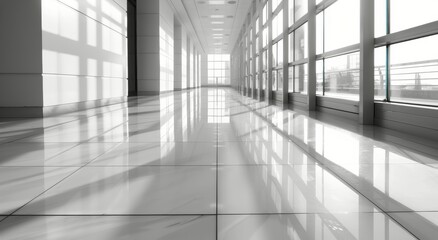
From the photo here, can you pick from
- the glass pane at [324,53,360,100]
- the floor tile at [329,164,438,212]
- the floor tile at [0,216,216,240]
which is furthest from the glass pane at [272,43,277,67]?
the floor tile at [0,216,216,240]

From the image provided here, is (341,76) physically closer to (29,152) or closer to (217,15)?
(29,152)

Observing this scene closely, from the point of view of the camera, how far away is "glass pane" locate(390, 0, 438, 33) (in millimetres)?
5941

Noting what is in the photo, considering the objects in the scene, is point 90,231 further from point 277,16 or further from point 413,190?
point 277,16

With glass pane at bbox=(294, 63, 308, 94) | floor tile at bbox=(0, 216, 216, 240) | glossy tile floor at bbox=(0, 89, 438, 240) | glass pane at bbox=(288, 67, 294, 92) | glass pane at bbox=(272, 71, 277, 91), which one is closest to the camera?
floor tile at bbox=(0, 216, 216, 240)

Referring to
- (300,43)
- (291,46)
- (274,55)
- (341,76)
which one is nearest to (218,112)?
(341,76)

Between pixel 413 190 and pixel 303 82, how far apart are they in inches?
437

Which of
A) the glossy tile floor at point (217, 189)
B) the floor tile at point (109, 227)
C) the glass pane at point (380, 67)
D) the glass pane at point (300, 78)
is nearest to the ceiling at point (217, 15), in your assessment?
the glass pane at point (300, 78)

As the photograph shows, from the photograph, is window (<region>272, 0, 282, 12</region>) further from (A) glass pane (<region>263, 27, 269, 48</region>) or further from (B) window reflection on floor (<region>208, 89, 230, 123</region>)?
(B) window reflection on floor (<region>208, 89, 230, 123</region>)

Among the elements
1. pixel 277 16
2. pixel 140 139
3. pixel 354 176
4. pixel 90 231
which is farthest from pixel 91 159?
pixel 277 16

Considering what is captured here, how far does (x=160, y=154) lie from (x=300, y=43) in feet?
35.1

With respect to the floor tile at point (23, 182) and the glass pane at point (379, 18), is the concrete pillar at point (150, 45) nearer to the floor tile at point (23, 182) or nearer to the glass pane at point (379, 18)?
the glass pane at point (379, 18)

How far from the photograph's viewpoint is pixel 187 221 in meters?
2.24

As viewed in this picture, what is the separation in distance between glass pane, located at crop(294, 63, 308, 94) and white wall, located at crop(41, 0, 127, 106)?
730cm

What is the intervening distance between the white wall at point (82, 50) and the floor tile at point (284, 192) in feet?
25.3
